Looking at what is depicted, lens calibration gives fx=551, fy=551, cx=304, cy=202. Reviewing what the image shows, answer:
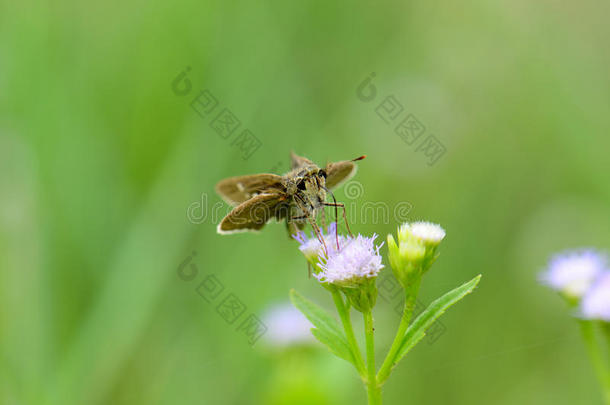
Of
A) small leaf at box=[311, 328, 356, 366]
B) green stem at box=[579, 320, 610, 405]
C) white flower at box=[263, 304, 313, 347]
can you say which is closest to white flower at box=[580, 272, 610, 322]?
green stem at box=[579, 320, 610, 405]

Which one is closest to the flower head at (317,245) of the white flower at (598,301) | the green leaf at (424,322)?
the green leaf at (424,322)

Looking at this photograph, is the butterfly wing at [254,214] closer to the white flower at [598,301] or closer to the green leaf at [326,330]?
the green leaf at [326,330]

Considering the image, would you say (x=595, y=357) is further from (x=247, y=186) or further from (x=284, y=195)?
(x=247, y=186)

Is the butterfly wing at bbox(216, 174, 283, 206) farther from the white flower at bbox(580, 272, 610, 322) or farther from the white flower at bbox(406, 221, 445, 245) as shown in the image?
the white flower at bbox(580, 272, 610, 322)

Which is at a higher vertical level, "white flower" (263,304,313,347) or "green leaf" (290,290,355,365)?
"white flower" (263,304,313,347)

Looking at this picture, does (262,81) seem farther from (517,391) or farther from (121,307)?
(517,391)

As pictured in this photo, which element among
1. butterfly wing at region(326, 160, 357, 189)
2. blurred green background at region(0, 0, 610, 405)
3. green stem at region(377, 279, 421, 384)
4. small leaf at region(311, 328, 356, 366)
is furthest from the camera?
blurred green background at region(0, 0, 610, 405)
